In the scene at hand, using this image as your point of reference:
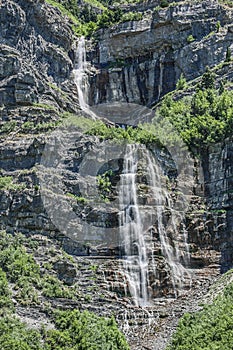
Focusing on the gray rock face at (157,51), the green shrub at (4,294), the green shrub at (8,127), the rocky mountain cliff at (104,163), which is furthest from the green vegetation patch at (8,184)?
the gray rock face at (157,51)

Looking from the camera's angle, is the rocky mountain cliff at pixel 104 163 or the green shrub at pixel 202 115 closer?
the rocky mountain cliff at pixel 104 163

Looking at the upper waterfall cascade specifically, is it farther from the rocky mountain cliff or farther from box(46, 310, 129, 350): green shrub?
box(46, 310, 129, 350): green shrub

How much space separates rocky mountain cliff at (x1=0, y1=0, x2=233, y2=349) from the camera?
109 feet

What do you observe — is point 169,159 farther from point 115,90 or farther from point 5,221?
point 115,90

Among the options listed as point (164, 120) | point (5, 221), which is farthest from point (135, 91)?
point (5, 221)

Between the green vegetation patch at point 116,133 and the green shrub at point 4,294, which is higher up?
the green vegetation patch at point 116,133

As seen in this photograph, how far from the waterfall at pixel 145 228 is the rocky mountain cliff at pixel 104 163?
21 centimetres

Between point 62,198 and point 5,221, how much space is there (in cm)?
383

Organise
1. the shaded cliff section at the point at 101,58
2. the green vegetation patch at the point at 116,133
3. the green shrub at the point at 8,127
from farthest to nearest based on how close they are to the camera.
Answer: the shaded cliff section at the point at 101,58 < the green shrub at the point at 8,127 < the green vegetation patch at the point at 116,133

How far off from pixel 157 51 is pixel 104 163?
862 inches

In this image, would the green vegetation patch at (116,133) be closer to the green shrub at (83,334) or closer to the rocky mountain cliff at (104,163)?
the rocky mountain cliff at (104,163)

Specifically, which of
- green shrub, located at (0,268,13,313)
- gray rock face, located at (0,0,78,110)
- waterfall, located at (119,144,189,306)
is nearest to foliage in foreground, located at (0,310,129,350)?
green shrub, located at (0,268,13,313)

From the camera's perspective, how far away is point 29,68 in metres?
47.2

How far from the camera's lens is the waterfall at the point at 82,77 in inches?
2169
